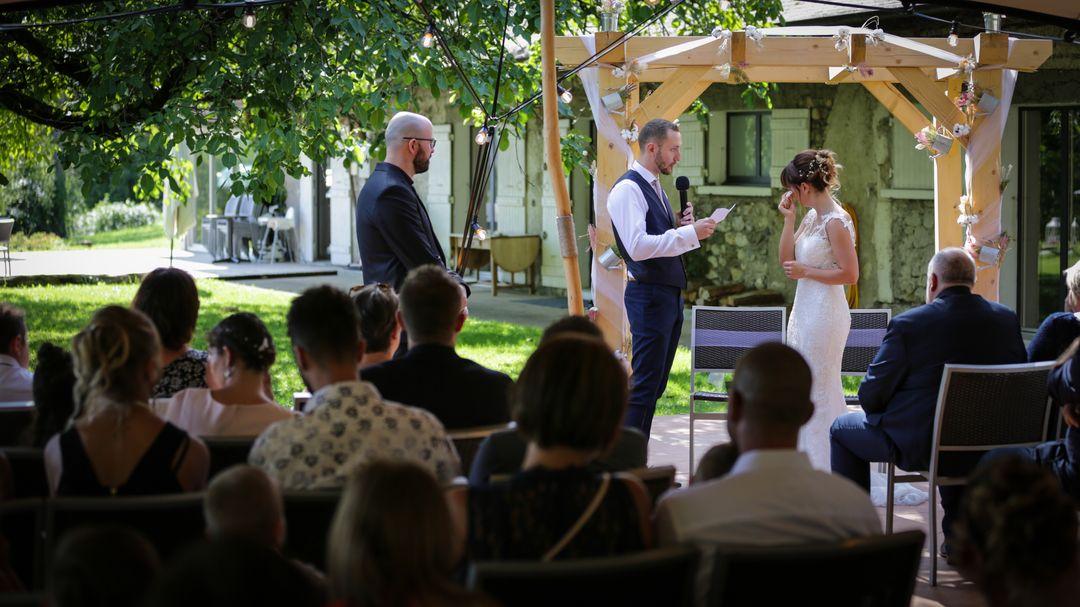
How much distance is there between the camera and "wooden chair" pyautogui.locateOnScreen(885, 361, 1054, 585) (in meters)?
4.57

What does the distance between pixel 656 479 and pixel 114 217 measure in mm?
33513

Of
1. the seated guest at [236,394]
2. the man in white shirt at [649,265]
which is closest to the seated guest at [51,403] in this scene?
the seated guest at [236,394]

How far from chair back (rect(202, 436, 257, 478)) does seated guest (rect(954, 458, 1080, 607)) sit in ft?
5.91

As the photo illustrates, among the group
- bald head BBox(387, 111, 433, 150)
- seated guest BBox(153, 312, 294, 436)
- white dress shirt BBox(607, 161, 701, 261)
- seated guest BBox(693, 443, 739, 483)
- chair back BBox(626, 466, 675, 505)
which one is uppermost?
bald head BBox(387, 111, 433, 150)

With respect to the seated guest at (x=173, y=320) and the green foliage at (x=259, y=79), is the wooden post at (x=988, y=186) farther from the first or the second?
the seated guest at (x=173, y=320)

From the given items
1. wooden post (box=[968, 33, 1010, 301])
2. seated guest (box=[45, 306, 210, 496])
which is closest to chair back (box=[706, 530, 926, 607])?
seated guest (box=[45, 306, 210, 496])

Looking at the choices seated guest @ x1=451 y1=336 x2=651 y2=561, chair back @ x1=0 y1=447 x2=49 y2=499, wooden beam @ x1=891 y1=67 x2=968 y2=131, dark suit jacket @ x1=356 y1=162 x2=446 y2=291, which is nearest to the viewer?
seated guest @ x1=451 y1=336 x2=651 y2=561

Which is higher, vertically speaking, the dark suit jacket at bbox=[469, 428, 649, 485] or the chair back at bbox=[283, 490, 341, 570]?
the dark suit jacket at bbox=[469, 428, 649, 485]

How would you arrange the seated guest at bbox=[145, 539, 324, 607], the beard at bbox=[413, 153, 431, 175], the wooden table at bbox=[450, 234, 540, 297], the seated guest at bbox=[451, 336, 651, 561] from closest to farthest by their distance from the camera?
the seated guest at bbox=[145, 539, 324, 607], the seated guest at bbox=[451, 336, 651, 561], the beard at bbox=[413, 153, 431, 175], the wooden table at bbox=[450, 234, 540, 297]

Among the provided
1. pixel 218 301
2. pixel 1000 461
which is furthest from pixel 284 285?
pixel 1000 461

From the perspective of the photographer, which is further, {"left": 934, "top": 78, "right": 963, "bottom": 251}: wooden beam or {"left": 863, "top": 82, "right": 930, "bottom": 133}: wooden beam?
{"left": 934, "top": 78, "right": 963, "bottom": 251}: wooden beam

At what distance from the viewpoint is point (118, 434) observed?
2975 mm

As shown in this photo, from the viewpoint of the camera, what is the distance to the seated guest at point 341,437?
9.59 feet

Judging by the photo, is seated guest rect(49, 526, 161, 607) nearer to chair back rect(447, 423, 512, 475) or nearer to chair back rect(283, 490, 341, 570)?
chair back rect(283, 490, 341, 570)
